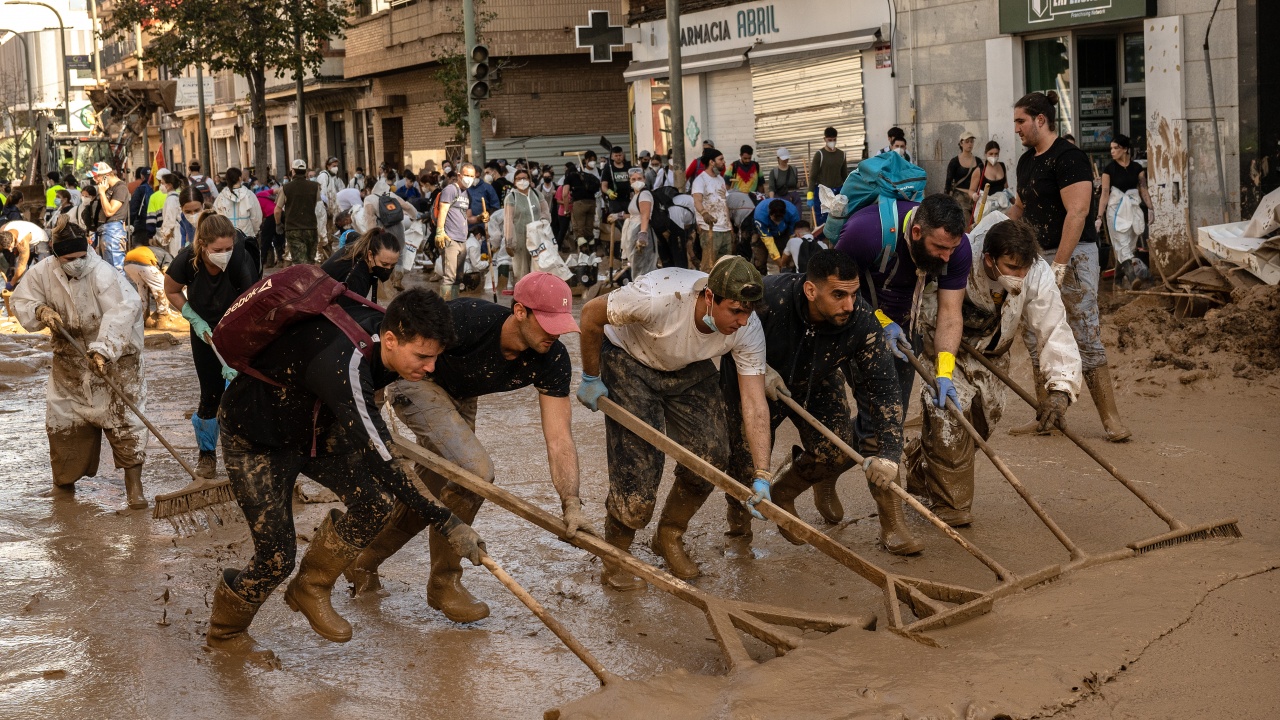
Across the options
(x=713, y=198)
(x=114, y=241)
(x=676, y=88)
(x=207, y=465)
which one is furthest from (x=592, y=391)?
(x=676, y=88)

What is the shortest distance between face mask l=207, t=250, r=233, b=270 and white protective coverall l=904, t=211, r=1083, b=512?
374cm

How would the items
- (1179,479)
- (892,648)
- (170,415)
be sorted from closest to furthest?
(892,648), (1179,479), (170,415)

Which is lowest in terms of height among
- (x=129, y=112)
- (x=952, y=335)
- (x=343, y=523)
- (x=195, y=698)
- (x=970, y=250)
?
(x=195, y=698)

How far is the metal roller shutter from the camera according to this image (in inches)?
695

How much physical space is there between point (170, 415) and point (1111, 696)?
7691 millimetres

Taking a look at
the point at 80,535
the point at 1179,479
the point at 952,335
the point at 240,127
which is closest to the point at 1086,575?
the point at 952,335

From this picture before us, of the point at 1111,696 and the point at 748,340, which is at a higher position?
the point at 748,340

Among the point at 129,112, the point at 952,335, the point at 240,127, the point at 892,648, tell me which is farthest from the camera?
the point at 240,127

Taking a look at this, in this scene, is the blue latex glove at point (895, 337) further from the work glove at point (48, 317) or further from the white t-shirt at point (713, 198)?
the white t-shirt at point (713, 198)

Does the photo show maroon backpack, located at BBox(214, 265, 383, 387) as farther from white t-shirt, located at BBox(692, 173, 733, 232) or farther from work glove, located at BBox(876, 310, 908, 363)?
white t-shirt, located at BBox(692, 173, 733, 232)

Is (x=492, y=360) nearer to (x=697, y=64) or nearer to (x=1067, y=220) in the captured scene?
(x=1067, y=220)

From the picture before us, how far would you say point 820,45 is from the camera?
1800cm

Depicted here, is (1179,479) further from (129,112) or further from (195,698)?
(129,112)

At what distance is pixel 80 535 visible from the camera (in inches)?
267
